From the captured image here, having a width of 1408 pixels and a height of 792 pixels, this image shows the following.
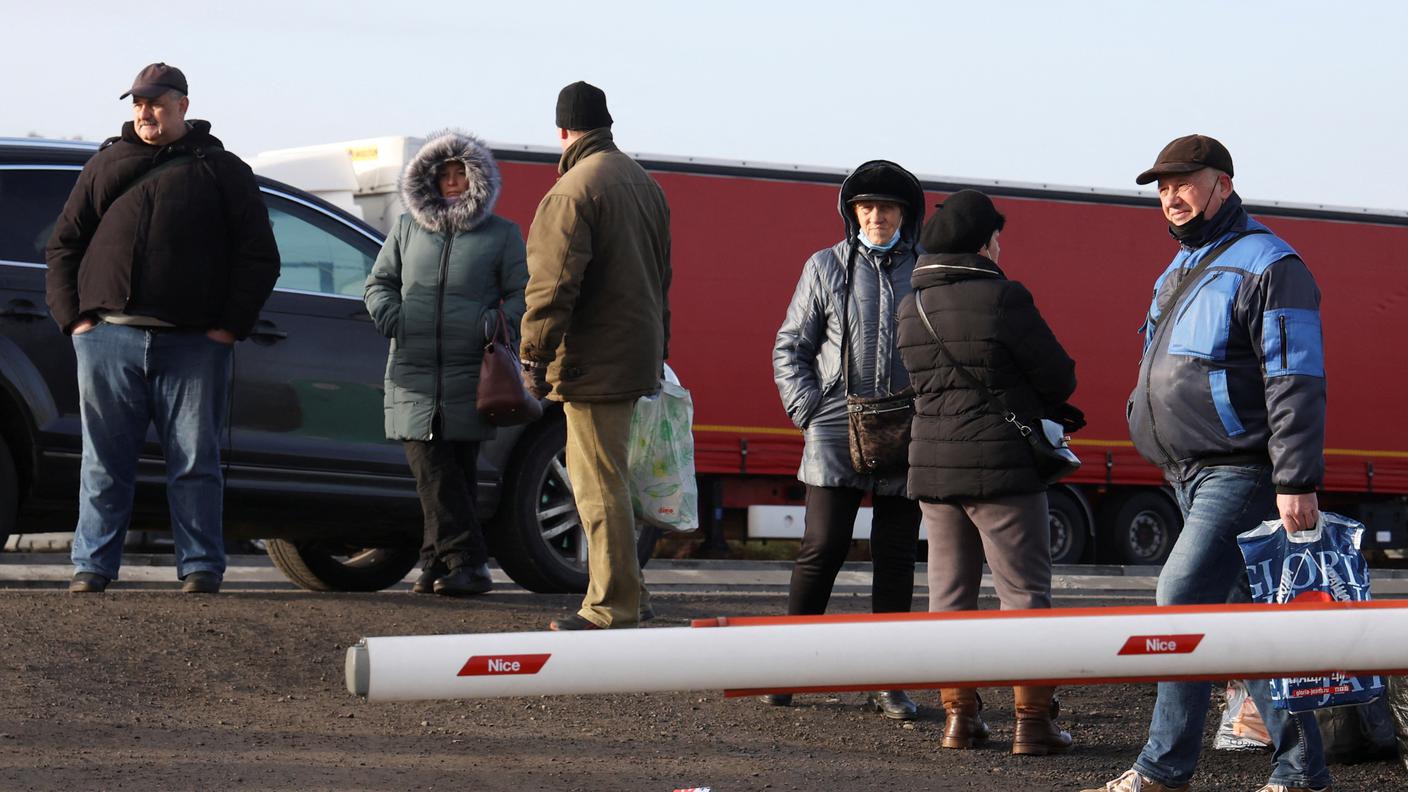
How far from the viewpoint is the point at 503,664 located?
418 centimetres

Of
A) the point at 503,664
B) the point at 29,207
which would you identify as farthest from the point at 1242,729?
the point at 29,207

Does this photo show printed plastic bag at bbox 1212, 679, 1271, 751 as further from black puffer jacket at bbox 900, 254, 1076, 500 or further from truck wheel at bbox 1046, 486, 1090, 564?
truck wheel at bbox 1046, 486, 1090, 564

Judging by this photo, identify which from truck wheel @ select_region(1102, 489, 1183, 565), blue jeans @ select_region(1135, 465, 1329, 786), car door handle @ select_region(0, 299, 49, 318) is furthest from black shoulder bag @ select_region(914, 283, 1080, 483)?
truck wheel @ select_region(1102, 489, 1183, 565)

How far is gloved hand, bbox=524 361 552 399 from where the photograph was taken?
273 inches

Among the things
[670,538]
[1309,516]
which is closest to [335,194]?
[670,538]

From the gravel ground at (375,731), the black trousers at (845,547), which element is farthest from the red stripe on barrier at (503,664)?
the black trousers at (845,547)

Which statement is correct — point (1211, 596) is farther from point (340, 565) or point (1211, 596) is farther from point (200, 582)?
point (340, 565)

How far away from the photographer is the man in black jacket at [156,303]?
748 cm

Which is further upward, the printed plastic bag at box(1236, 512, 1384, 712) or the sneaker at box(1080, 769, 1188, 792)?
the printed plastic bag at box(1236, 512, 1384, 712)

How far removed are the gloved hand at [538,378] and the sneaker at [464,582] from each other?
149 cm

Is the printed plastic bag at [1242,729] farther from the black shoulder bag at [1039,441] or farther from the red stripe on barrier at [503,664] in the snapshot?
the red stripe on barrier at [503,664]

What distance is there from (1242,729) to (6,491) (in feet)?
15.4

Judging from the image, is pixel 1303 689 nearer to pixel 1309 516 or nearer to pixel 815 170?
pixel 1309 516

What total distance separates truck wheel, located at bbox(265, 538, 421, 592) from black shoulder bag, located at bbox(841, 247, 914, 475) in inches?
137
